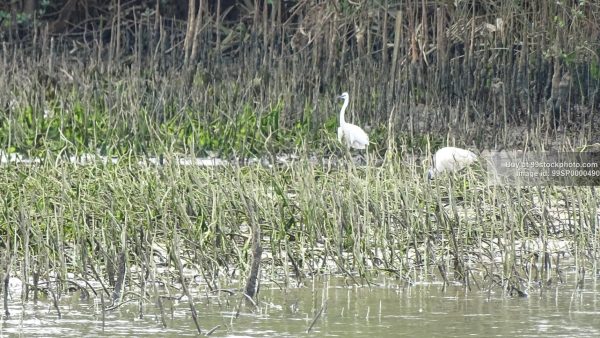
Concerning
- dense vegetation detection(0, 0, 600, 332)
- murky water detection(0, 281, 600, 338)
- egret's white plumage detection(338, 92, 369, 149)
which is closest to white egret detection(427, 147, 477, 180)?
dense vegetation detection(0, 0, 600, 332)

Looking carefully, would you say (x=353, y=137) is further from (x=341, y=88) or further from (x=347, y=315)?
(x=347, y=315)

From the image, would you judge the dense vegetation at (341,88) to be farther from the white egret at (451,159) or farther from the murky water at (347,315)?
the murky water at (347,315)

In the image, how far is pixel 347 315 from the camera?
205 inches

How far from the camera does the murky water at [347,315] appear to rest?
4891 millimetres

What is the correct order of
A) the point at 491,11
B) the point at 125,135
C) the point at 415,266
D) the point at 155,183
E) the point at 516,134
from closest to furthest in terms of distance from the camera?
the point at 415,266 → the point at 155,183 → the point at 125,135 → the point at 516,134 → the point at 491,11

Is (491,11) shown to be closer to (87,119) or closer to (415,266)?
(87,119)

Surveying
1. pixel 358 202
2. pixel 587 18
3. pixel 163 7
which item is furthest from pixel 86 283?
pixel 163 7

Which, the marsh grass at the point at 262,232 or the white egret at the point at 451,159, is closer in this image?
the marsh grass at the point at 262,232

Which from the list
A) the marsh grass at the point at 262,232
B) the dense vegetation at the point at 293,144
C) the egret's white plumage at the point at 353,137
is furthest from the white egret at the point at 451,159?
the marsh grass at the point at 262,232

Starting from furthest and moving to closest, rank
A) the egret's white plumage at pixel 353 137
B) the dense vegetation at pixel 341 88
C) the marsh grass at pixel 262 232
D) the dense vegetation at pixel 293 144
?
the dense vegetation at pixel 341 88, the egret's white plumage at pixel 353 137, the dense vegetation at pixel 293 144, the marsh grass at pixel 262 232

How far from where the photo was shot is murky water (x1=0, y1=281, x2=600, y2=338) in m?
4.89

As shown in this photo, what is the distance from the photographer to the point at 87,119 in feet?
32.4

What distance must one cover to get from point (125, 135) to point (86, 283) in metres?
4.17

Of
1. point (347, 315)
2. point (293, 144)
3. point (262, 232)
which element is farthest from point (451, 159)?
point (347, 315)
